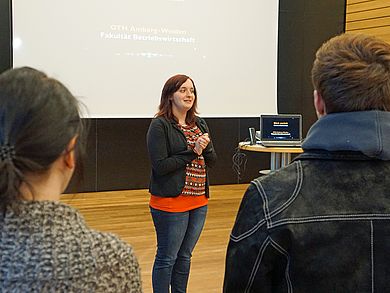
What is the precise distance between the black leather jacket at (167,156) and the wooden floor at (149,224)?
1.80 feet

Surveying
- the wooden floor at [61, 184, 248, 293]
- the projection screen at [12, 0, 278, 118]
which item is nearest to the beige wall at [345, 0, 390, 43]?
the projection screen at [12, 0, 278, 118]

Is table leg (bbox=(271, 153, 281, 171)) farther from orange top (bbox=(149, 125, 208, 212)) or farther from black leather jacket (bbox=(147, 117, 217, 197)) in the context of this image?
black leather jacket (bbox=(147, 117, 217, 197))

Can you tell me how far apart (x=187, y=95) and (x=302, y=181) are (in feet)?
5.93

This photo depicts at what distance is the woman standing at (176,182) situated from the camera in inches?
116

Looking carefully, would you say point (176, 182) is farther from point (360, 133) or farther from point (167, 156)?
point (360, 133)

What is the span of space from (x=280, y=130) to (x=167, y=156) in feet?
9.26

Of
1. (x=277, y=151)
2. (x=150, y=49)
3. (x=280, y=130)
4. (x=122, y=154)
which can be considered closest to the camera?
(x=277, y=151)

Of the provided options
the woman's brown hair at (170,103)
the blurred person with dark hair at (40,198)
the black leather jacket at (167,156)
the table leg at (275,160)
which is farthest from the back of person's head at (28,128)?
the table leg at (275,160)

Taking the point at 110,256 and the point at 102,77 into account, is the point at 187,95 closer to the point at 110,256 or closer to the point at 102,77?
the point at 110,256

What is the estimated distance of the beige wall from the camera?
7.19m

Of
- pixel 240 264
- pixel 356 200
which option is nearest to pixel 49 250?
pixel 240 264

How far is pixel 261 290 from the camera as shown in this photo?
1364 mm

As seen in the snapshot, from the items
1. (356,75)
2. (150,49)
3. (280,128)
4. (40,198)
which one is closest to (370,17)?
(280,128)

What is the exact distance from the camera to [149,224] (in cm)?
546
